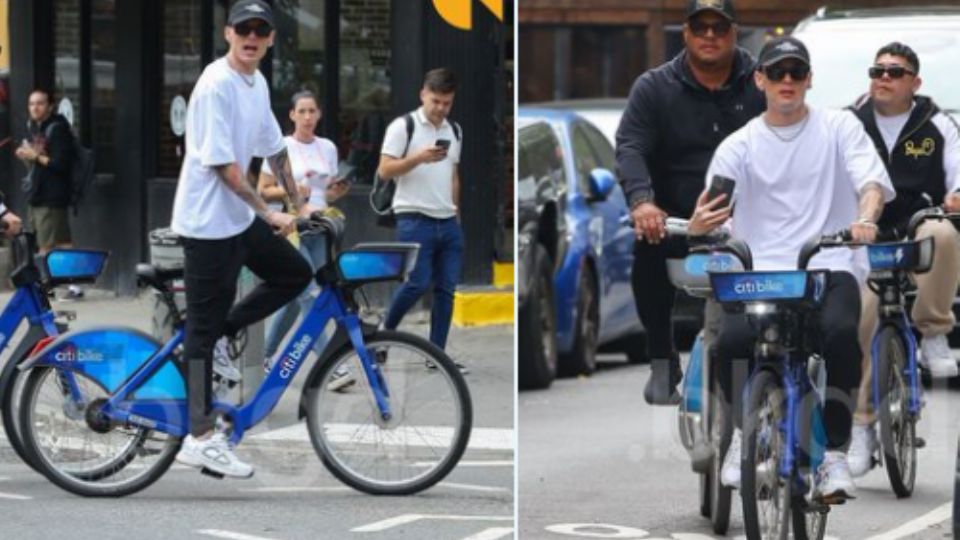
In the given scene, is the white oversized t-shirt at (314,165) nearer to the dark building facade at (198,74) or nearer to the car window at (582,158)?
the car window at (582,158)

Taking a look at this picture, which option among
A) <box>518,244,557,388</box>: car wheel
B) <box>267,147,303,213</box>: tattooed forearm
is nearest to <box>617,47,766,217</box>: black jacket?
<box>267,147,303,213</box>: tattooed forearm

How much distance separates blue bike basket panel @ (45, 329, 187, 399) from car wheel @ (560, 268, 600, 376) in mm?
3592

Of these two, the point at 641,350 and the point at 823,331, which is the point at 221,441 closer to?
the point at 823,331

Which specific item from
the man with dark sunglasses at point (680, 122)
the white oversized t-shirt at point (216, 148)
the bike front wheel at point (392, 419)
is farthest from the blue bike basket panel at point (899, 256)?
the white oversized t-shirt at point (216, 148)

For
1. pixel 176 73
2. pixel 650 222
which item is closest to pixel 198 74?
pixel 176 73

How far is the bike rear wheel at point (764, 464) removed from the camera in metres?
6.74

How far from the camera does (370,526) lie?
7.91 meters

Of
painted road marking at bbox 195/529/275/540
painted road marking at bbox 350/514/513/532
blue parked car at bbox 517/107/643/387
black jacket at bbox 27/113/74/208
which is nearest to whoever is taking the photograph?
painted road marking at bbox 195/529/275/540

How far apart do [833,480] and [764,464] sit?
0.34 m

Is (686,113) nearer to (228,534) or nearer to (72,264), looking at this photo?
(228,534)

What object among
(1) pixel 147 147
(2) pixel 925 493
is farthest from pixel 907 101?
(1) pixel 147 147

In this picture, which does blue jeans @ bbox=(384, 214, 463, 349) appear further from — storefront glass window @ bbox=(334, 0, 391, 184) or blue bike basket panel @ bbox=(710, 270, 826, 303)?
blue bike basket panel @ bbox=(710, 270, 826, 303)

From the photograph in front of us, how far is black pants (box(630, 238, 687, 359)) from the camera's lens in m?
8.06

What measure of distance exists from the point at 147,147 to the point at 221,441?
8698 mm
